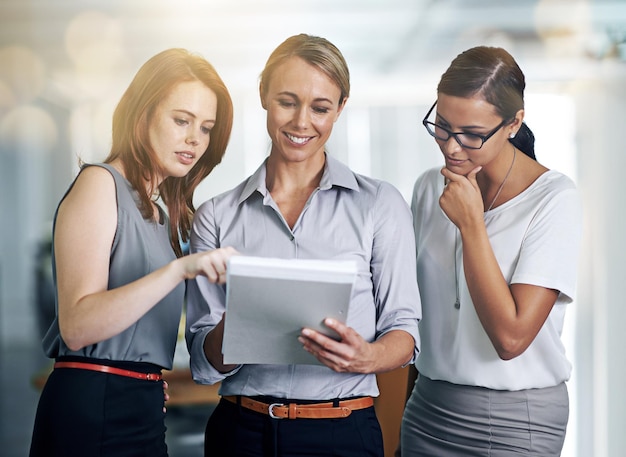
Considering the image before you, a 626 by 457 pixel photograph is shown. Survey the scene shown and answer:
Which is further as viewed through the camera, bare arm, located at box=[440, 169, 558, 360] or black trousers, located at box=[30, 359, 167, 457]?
bare arm, located at box=[440, 169, 558, 360]

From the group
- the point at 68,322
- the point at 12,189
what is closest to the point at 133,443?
the point at 68,322

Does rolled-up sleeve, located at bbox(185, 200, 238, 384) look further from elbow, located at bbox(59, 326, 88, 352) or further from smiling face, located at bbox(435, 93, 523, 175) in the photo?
smiling face, located at bbox(435, 93, 523, 175)

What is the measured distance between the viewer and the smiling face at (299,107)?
1633mm

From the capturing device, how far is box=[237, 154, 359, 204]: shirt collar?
1684 millimetres

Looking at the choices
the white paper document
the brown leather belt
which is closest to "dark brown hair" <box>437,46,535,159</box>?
the white paper document

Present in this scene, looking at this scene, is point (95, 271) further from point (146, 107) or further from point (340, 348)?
point (340, 348)

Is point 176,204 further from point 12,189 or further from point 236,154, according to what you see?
point 12,189

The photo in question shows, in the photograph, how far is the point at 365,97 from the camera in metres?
4.99

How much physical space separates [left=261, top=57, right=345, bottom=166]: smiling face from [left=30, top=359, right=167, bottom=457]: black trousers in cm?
59

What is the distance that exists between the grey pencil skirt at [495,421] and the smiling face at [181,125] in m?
0.82

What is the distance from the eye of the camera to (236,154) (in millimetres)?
5062

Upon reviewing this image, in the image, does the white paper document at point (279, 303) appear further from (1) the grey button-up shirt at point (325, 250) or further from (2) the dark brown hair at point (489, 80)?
(2) the dark brown hair at point (489, 80)

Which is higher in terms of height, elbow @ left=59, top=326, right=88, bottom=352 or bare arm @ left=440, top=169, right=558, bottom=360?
bare arm @ left=440, top=169, right=558, bottom=360

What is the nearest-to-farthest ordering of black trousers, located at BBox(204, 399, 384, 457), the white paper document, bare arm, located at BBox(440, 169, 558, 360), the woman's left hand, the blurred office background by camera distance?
the white paper document
the woman's left hand
black trousers, located at BBox(204, 399, 384, 457)
bare arm, located at BBox(440, 169, 558, 360)
the blurred office background
